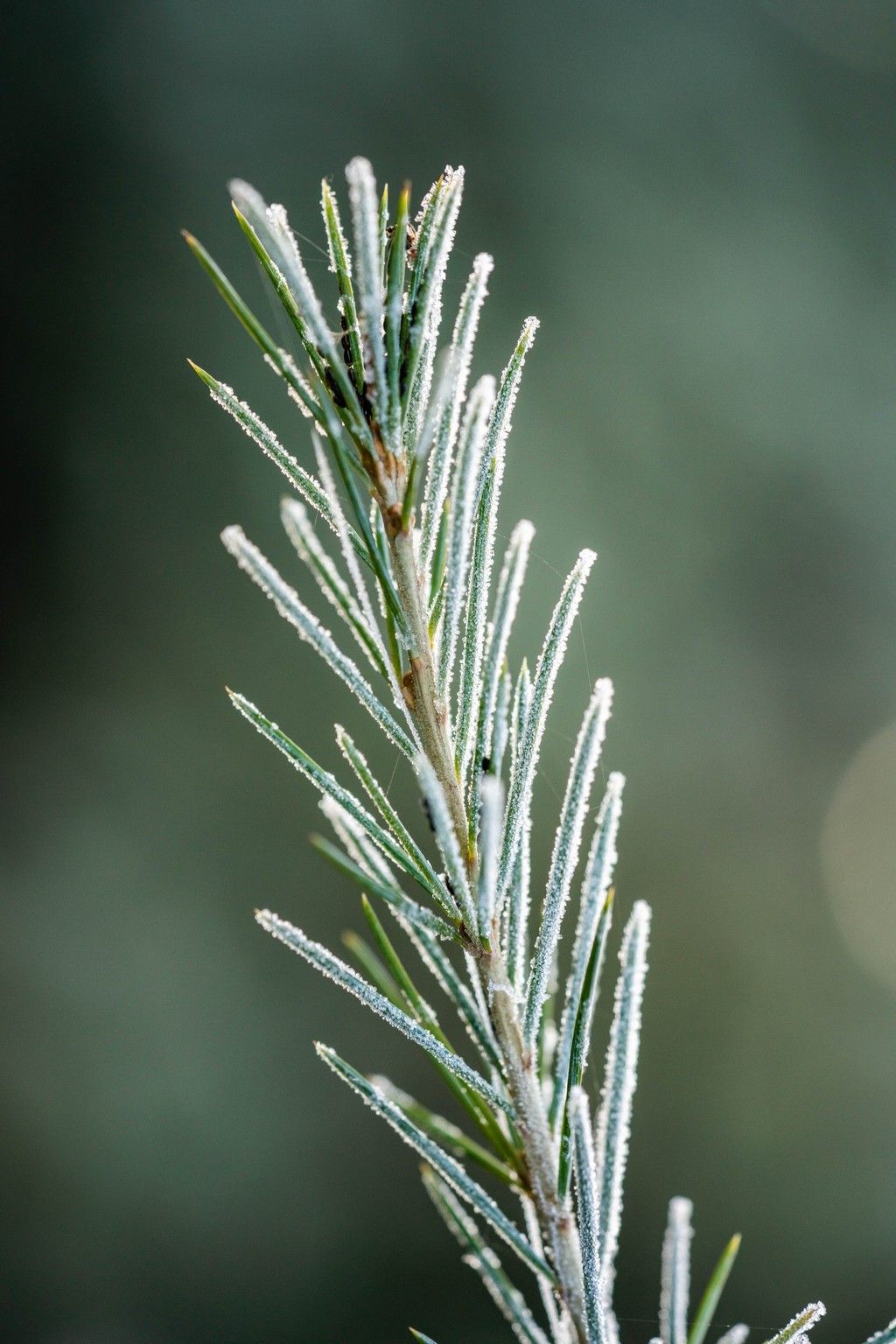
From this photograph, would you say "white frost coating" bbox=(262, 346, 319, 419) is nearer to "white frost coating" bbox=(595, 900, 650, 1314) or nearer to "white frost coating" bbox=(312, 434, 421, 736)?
"white frost coating" bbox=(312, 434, 421, 736)

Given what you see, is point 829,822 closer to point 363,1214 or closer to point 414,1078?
point 414,1078

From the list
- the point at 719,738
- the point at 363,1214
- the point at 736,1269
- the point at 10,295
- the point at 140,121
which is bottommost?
the point at 736,1269

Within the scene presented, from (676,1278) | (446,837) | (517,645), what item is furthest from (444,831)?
(517,645)

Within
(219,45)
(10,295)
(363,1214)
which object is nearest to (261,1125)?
(363,1214)

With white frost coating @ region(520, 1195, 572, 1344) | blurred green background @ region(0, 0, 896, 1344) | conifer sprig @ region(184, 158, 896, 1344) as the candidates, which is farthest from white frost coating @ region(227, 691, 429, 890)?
blurred green background @ region(0, 0, 896, 1344)

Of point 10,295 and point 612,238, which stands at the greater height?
point 10,295

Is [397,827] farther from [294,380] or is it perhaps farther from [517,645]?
[517,645]
